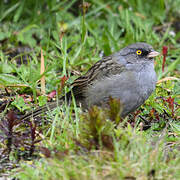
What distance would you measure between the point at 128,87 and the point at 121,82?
0.35 ft

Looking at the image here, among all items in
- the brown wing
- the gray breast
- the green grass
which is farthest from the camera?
the brown wing

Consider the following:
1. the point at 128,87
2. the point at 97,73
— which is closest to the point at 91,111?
the point at 128,87

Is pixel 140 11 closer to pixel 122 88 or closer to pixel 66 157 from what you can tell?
pixel 122 88

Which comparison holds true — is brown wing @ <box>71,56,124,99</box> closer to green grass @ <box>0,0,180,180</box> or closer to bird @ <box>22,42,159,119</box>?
bird @ <box>22,42,159,119</box>

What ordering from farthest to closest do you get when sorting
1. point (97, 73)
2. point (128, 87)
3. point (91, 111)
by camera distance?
point (97, 73), point (128, 87), point (91, 111)

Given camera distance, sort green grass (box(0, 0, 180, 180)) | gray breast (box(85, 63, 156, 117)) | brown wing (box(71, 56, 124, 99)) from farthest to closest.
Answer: brown wing (box(71, 56, 124, 99))
gray breast (box(85, 63, 156, 117))
green grass (box(0, 0, 180, 180))

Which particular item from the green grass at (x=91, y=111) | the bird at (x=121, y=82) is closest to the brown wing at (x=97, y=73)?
the bird at (x=121, y=82)

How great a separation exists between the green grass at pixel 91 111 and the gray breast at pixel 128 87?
0.92 ft

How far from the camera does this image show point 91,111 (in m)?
3.24

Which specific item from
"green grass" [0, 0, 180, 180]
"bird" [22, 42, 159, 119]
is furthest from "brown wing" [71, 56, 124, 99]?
"green grass" [0, 0, 180, 180]

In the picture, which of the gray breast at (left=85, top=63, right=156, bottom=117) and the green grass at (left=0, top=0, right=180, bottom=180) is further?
the gray breast at (left=85, top=63, right=156, bottom=117)

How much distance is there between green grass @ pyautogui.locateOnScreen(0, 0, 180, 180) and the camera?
3119mm

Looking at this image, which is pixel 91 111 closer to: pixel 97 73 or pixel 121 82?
pixel 121 82

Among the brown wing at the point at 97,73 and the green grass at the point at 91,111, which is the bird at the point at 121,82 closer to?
the brown wing at the point at 97,73
